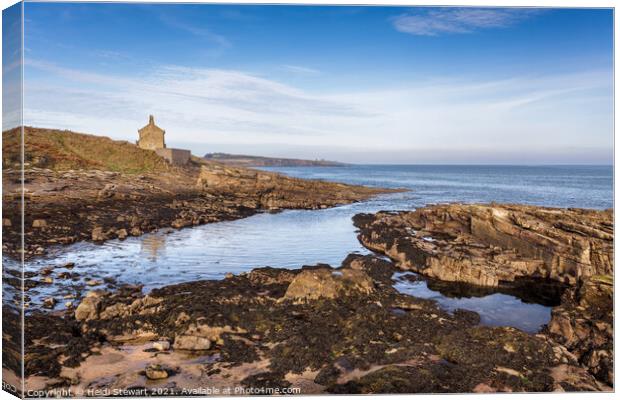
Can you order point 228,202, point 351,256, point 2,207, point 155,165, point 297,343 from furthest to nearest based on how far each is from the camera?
point 228,202 → point 155,165 → point 351,256 → point 297,343 → point 2,207

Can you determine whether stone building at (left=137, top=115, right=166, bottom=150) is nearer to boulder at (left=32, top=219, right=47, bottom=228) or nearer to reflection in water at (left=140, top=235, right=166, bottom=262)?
reflection in water at (left=140, top=235, right=166, bottom=262)

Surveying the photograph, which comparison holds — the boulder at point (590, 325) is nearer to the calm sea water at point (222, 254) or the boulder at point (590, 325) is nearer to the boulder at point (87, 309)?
the calm sea water at point (222, 254)

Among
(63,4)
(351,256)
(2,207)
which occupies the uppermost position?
(63,4)

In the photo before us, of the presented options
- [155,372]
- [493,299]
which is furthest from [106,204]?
[493,299]

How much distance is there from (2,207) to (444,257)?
784cm

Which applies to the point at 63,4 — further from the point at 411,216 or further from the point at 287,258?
the point at 411,216

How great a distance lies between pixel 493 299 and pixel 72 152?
852 centimetres

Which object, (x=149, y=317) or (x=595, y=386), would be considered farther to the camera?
(x=149, y=317)

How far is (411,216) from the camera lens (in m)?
13.8

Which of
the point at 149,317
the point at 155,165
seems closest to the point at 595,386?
the point at 149,317

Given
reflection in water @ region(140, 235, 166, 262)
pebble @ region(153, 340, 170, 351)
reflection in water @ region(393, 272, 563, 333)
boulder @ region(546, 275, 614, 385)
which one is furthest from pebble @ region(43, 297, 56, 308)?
boulder @ region(546, 275, 614, 385)

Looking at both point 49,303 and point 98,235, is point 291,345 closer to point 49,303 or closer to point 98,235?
point 49,303

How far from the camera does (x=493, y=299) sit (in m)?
8.31

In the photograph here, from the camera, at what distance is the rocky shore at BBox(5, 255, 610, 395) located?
5.38 meters
